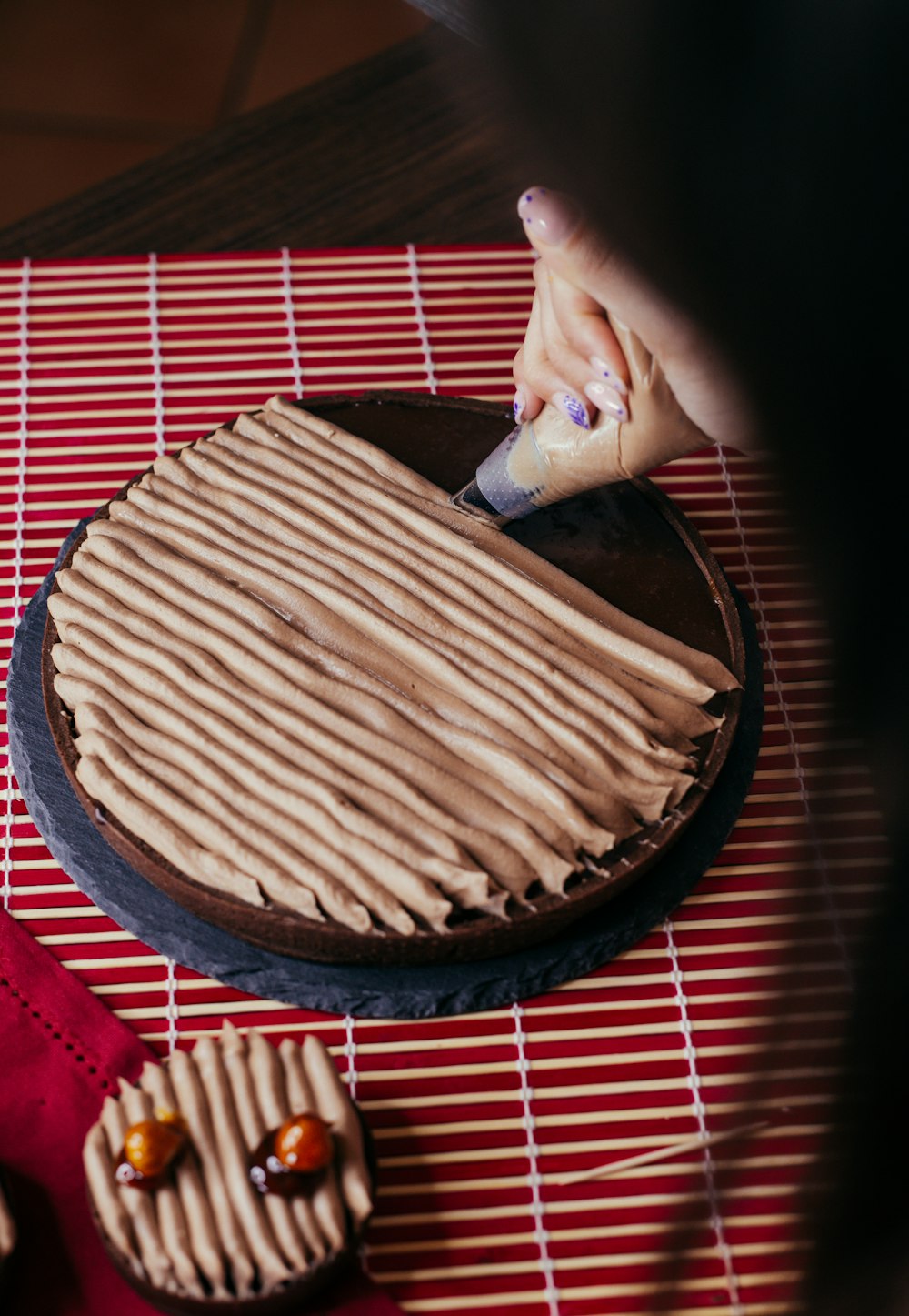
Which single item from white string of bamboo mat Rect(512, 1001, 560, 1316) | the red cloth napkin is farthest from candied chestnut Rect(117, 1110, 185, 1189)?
white string of bamboo mat Rect(512, 1001, 560, 1316)

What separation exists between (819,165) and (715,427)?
596mm

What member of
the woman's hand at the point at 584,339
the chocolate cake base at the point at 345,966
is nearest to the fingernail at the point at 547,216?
the woman's hand at the point at 584,339

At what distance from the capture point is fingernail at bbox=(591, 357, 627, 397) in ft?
3.18

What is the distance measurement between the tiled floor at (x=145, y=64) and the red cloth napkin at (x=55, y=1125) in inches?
67.0

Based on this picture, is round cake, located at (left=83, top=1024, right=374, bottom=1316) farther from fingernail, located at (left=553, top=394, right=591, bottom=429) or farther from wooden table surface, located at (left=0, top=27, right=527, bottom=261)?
wooden table surface, located at (left=0, top=27, right=527, bottom=261)

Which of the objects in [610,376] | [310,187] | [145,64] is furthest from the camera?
[145,64]

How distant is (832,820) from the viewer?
0.36 m

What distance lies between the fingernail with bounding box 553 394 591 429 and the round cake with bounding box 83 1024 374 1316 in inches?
22.1

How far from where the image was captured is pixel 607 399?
3.29ft

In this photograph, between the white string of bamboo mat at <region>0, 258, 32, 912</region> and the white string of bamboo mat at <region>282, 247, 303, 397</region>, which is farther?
the white string of bamboo mat at <region>282, 247, 303, 397</region>

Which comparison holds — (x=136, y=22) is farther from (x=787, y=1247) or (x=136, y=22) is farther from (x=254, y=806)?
(x=787, y=1247)

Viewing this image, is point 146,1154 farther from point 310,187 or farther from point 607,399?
point 310,187

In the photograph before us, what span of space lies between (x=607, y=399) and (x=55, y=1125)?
Result: 2.32ft

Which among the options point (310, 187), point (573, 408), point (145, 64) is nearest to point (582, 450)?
point (573, 408)
